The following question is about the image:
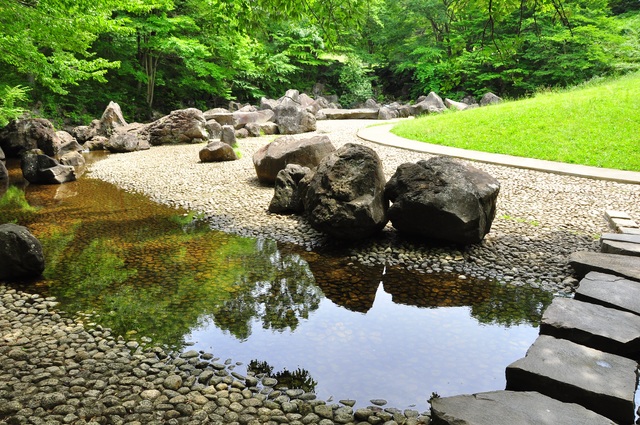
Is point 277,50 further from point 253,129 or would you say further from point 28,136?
point 28,136

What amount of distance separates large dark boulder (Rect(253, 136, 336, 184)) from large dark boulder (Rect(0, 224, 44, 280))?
213 inches

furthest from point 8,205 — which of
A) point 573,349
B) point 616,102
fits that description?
point 616,102

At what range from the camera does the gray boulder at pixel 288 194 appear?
8258mm

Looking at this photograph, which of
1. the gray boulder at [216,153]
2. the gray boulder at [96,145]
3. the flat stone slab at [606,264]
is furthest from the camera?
the gray boulder at [96,145]

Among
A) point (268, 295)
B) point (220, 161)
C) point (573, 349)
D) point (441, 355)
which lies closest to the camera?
point (573, 349)

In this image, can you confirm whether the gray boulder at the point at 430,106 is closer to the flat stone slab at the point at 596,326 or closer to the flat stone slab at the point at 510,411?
the flat stone slab at the point at 596,326

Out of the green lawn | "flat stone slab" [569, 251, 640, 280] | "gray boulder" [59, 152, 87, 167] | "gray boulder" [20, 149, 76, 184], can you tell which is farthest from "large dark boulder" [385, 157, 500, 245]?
"gray boulder" [59, 152, 87, 167]

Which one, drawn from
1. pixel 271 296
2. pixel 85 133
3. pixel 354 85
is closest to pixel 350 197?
pixel 271 296

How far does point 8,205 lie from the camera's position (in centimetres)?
930

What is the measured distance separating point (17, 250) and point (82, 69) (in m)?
9.72

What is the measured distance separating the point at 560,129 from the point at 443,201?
30.9 ft

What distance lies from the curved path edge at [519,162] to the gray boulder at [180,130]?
621 centimetres

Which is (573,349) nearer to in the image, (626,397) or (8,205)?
(626,397)

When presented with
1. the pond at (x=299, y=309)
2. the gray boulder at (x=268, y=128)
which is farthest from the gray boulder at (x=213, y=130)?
the pond at (x=299, y=309)
